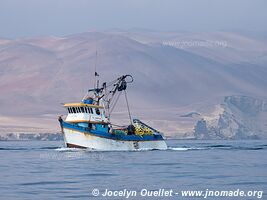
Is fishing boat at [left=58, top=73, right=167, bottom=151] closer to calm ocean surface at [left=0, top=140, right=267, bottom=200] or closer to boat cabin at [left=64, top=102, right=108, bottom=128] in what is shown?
boat cabin at [left=64, top=102, right=108, bottom=128]

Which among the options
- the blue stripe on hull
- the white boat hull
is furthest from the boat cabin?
the white boat hull

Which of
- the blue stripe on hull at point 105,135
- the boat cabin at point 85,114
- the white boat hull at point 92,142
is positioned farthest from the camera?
the boat cabin at point 85,114

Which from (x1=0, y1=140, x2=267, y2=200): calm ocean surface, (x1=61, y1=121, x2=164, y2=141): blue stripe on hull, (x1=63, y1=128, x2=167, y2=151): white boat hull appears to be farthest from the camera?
(x1=63, y1=128, x2=167, y2=151): white boat hull

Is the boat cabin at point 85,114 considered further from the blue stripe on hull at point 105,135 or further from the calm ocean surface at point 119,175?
the calm ocean surface at point 119,175

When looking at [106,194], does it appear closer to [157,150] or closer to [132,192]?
[132,192]

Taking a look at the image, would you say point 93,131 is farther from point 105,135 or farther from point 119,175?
point 119,175

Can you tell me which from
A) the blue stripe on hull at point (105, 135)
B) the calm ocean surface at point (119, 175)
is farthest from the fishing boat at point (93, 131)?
the calm ocean surface at point (119, 175)

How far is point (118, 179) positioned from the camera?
211 ft

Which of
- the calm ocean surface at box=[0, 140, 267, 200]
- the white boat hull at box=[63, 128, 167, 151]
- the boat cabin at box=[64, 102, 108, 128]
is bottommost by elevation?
the white boat hull at box=[63, 128, 167, 151]

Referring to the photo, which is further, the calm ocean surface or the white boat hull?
the white boat hull

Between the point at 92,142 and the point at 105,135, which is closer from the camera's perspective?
the point at 92,142

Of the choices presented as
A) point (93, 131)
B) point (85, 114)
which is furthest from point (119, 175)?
point (85, 114)

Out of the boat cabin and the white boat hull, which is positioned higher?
the boat cabin

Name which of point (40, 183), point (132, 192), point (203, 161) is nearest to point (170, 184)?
point (132, 192)
